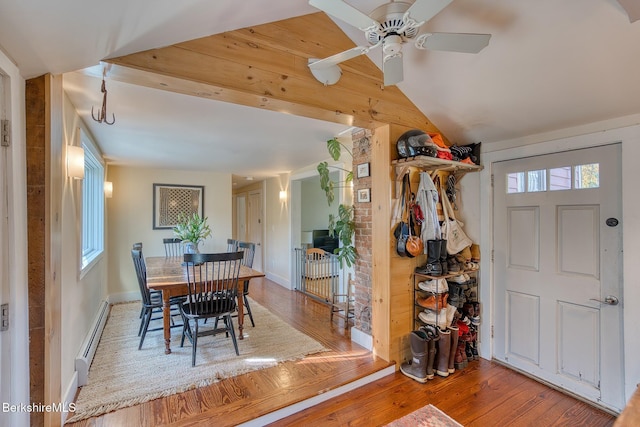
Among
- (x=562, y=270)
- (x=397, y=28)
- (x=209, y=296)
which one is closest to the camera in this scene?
(x=397, y=28)

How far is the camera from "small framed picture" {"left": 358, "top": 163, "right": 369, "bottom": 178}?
293 centimetres

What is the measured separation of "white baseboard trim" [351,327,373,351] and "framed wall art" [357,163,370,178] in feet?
5.23

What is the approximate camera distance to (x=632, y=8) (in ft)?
4.71

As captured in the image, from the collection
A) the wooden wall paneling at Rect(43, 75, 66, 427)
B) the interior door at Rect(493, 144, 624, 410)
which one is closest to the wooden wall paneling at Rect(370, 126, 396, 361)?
the interior door at Rect(493, 144, 624, 410)

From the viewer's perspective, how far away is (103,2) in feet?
3.36

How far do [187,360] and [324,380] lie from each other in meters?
1.31

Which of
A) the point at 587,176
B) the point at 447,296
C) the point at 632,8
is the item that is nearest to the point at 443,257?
the point at 447,296

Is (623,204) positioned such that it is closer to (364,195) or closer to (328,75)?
(364,195)

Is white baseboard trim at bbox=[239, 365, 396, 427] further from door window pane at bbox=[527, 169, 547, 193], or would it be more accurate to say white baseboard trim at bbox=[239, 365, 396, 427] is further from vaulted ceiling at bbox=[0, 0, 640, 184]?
vaulted ceiling at bbox=[0, 0, 640, 184]

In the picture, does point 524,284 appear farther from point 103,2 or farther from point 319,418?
point 103,2

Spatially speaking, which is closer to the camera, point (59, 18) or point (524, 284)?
point (59, 18)

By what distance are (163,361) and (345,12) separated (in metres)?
3.04

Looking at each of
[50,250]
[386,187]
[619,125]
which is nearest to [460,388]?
[386,187]

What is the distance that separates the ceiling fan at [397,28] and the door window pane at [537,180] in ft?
5.18
